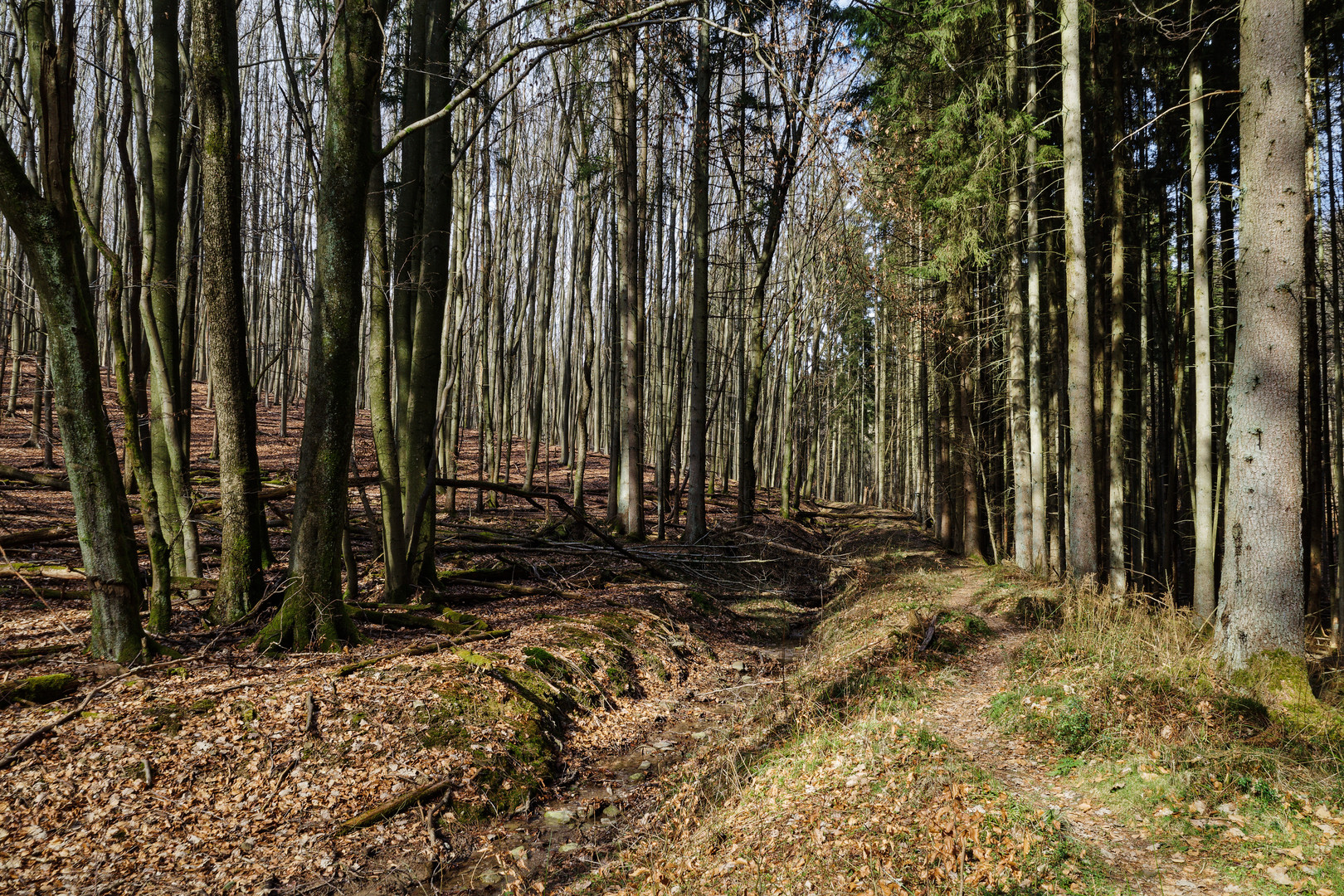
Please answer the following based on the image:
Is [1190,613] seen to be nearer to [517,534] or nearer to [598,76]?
[517,534]

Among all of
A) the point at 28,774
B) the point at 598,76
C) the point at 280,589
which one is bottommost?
the point at 28,774

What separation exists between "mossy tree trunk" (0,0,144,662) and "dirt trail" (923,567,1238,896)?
6.52 meters

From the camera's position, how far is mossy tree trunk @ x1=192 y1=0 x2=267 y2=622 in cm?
637

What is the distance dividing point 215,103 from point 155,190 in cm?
134

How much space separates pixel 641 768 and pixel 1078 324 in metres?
9.25

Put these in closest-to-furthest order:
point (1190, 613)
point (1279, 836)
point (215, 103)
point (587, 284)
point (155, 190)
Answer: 1. point (1279, 836)
2. point (215, 103)
3. point (155, 190)
4. point (1190, 613)
5. point (587, 284)

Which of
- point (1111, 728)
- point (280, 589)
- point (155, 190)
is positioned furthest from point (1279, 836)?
point (155, 190)

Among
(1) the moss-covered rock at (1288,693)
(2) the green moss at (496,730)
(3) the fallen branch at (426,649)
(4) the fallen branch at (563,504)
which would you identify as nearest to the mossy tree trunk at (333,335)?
(3) the fallen branch at (426,649)

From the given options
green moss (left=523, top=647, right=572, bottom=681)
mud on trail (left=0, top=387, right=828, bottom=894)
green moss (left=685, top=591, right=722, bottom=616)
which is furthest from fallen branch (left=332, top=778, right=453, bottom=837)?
green moss (left=685, top=591, right=722, bottom=616)

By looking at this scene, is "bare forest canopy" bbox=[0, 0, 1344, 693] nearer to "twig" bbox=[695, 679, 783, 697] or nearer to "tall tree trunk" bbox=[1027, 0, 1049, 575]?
"tall tree trunk" bbox=[1027, 0, 1049, 575]

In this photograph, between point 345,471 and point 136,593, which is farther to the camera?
point 345,471

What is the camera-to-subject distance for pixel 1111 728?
5078 mm

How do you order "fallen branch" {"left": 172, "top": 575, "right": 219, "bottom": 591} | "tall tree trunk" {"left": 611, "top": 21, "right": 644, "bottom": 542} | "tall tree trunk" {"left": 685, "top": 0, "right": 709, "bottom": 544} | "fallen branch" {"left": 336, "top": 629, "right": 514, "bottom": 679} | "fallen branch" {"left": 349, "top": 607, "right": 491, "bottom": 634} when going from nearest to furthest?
"fallen branch" {"left": 336, "top": 629, "right": 514, "bottom": 679}
"fallen branch" {"left": 172, "top": 575, "right": 219, "bottom": 591}
"fallen branch" {"left": 349, "top": 607, "right": 491, "bottom": 634}
"tall tree trunk" {"left": 611, "top": 21, "right": 644, "bottom": 542}
"tall tree trunk" {"left": 685, "top": 0, "right": 709, "bottom": 544}

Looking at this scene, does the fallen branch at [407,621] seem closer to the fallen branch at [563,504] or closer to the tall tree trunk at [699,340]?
the fallen branch at [563,504]
